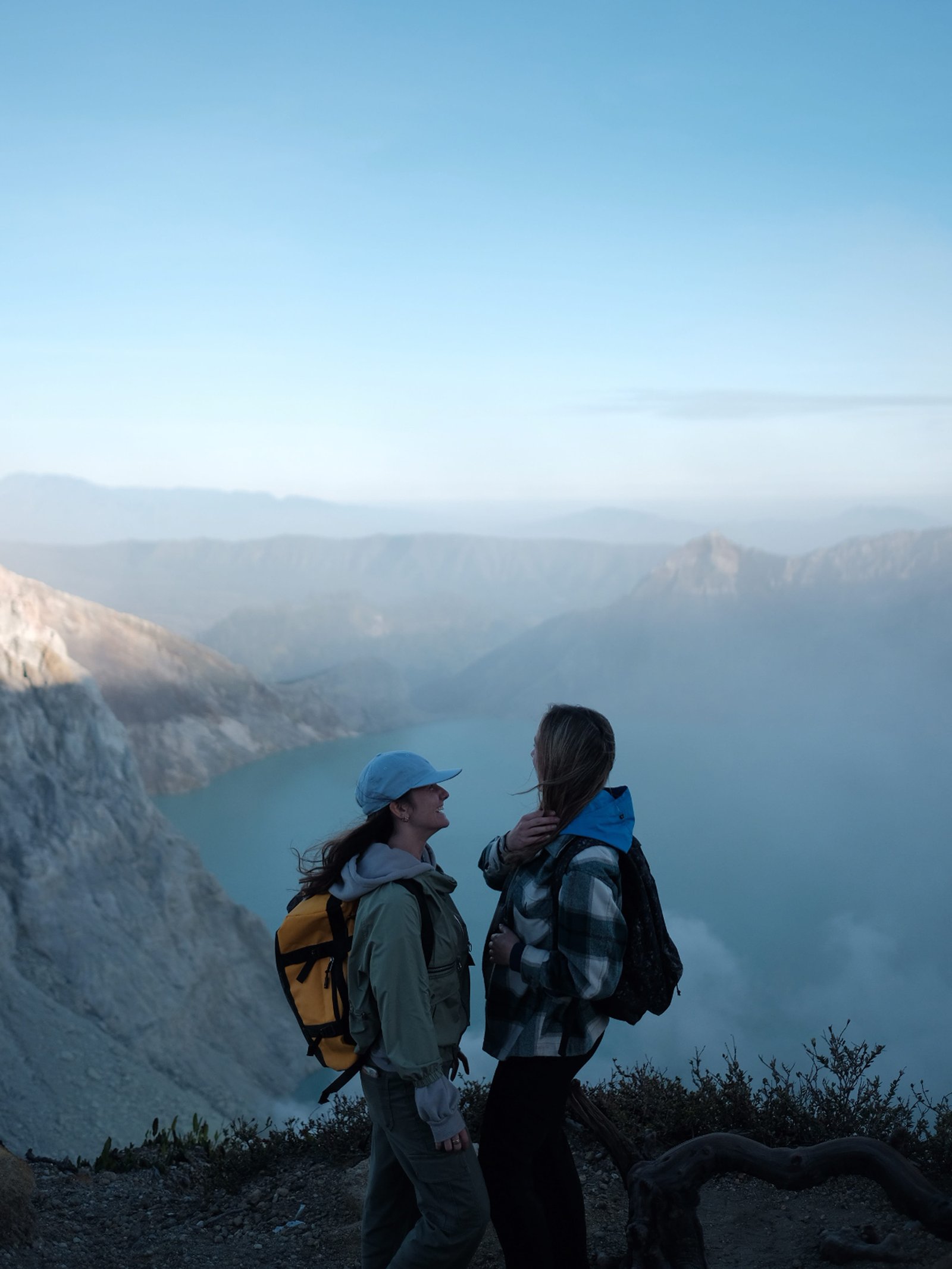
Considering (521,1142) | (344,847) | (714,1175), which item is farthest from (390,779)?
(714,1175)

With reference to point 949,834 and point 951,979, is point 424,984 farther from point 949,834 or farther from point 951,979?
point 949,834

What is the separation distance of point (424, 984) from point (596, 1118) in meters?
1.96

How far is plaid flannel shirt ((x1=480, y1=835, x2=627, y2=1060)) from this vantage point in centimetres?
282

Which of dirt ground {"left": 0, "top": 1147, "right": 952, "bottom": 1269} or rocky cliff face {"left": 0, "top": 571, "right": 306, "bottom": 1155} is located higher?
dirt ground {"left": 0, "top": 1147, "right": 952, "bottom": 1269}

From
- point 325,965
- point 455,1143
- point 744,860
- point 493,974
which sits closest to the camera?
point 455,1143

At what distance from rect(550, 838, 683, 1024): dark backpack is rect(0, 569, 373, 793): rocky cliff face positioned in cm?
4429

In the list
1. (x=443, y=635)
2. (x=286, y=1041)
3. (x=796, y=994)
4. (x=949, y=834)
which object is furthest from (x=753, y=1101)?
(x=443, y=635)

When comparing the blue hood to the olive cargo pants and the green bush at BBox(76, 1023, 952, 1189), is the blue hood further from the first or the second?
the green bush at BBox(76, 1023, 952, 1189)

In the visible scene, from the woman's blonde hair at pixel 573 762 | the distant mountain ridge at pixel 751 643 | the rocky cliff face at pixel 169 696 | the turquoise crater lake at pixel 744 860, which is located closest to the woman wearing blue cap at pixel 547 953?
the woman's blonde hair at pixel 573 762

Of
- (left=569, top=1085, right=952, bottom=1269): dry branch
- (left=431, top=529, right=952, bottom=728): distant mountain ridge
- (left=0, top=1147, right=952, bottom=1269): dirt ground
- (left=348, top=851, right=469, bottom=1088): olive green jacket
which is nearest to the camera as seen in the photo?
(left=348, top=851, right=469, bottom=1088): olive green jacket

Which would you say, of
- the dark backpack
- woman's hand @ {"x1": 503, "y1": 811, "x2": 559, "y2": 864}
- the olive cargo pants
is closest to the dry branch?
the olive cargo pants

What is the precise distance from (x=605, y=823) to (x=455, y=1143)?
1072 mm

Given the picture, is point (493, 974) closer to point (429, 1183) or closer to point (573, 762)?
point (429, 1183)

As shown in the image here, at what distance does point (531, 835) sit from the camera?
9.61ft
